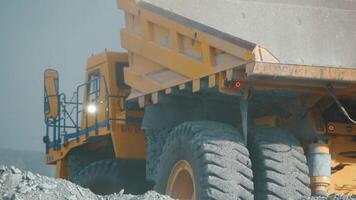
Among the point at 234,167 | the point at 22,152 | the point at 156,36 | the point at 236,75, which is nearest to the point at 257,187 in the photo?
the point at 234,167

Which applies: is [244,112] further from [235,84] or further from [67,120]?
[67,120]

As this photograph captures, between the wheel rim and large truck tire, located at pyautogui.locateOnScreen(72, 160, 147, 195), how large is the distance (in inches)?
70.2

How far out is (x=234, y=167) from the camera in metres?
8.88

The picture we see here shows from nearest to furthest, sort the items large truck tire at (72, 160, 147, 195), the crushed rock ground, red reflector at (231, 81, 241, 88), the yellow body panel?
the crushed rock ground → red reflector at (231, 81, 241, 88) → the yellow body panel → large truck tire at (72, 160, 147, 195)

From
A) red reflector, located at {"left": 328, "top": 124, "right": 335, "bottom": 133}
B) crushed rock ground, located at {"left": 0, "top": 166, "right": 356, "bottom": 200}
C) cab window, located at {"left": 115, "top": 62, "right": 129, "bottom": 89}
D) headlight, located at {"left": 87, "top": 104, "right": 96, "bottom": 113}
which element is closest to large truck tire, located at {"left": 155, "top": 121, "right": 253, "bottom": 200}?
red reflector, located at {"left": 328, "top": 124, "right": 335, "bottom": 133}

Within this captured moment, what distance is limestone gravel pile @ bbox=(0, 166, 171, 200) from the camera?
7.01m

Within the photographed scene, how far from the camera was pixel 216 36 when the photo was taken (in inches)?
357

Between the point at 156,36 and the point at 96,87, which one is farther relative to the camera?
the point at 96,87

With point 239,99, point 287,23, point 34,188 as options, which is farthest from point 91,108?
point 34,188

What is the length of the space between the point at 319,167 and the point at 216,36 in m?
1.71

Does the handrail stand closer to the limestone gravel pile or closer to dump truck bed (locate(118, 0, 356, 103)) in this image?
dump truck bed (locate(118, 0, 356, 103))

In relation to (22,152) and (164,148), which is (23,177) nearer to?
(164,148)

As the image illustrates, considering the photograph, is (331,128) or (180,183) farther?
(180,183)

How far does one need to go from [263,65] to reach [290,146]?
46.1 inches
